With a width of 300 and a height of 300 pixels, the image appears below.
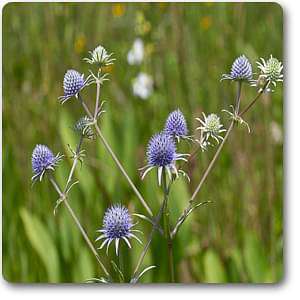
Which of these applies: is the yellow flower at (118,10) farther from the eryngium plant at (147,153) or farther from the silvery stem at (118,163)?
the silvery stem at (118,163)

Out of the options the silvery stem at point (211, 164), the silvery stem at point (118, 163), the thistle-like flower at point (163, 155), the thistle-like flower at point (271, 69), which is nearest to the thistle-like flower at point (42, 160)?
the silvery stem at point (118, 163)

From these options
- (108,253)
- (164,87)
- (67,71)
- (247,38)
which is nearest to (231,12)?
(247,38)

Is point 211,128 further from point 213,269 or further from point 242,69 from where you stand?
point 213,269

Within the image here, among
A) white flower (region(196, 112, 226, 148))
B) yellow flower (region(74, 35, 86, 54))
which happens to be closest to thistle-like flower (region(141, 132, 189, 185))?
white flower (region(196, 112, 226, 148))

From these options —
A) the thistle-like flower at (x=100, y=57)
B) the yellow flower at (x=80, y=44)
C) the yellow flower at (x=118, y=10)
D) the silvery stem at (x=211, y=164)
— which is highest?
the yellow flower at (x=118, y=10)

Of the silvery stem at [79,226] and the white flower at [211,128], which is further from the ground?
the white flower at [211,128]

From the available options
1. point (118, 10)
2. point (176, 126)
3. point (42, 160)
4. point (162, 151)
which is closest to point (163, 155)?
point (162, 151)
